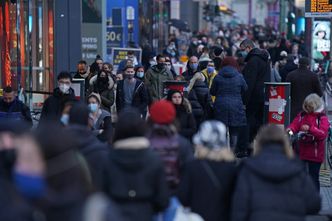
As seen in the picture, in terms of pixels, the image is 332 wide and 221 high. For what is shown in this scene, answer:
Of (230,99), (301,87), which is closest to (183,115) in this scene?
(230,99)

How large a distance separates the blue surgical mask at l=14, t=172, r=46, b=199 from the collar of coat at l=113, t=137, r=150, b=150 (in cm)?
166

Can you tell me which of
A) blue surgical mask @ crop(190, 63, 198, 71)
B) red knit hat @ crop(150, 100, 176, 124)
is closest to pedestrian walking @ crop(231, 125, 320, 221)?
red knit hat @ crop(150, 100, 176, 124)

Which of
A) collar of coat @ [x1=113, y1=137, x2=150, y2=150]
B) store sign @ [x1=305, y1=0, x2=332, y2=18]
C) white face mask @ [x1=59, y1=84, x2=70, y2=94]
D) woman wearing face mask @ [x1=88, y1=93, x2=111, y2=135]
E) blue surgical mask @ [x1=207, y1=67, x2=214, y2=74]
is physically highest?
store sign @ [x1=305, y1=0, x2=332, y2=18]

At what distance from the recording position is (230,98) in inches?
579

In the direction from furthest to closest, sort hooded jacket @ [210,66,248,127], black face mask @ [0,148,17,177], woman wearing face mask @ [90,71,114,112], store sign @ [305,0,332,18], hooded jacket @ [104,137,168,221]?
store sign @ [305,0,332,18], woman wearing face mask @ [90,71,114,112], hooded jacket @ [210,66,248,127], hooded jacket @ [104,137,168,221], black face mask @ [0,148,17,177]

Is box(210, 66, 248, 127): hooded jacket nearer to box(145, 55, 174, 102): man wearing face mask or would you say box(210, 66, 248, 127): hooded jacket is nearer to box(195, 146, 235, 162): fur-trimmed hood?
box(145, 55, 174, 102): man wearing face mask

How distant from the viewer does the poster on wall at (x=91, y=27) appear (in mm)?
25203

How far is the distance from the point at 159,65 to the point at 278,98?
440 centimetres

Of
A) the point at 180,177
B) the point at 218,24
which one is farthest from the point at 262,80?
the point at 218,24

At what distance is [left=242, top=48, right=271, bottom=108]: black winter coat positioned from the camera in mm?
15991

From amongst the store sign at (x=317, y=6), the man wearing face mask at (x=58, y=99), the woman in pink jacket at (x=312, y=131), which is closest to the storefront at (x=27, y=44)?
the store sign at (x=317, y=6)

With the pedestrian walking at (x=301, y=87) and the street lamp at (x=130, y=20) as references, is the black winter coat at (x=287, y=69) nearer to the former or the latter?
the pedestrian walking at (x=301, y=87)

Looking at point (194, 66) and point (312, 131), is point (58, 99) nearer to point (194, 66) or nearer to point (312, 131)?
point (312, 131)

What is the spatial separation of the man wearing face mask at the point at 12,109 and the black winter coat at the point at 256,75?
4382 mm
